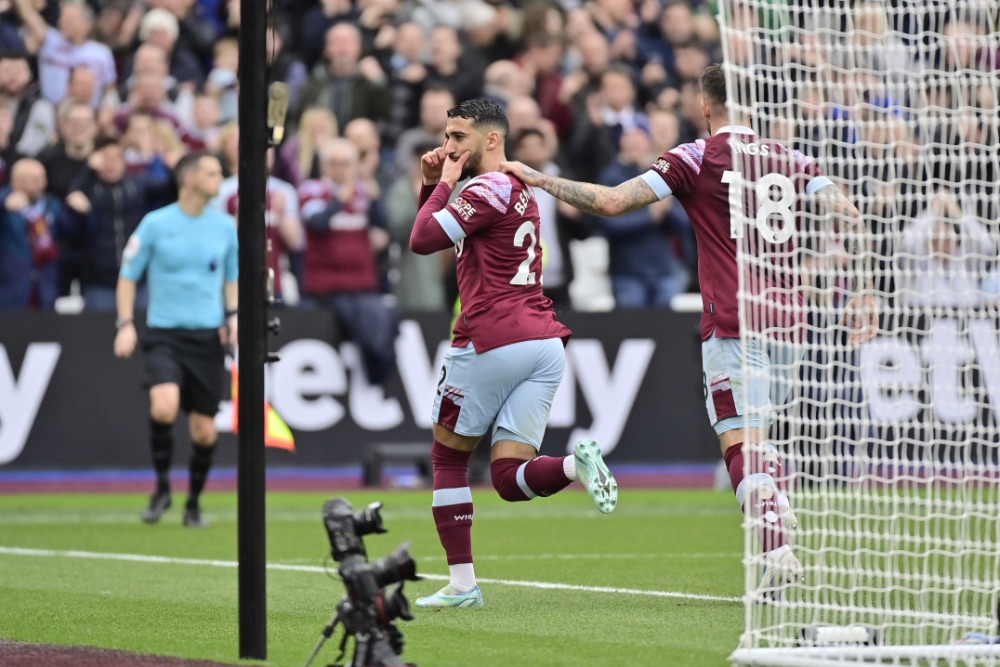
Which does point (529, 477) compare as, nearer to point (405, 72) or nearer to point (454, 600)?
point (454, 600)

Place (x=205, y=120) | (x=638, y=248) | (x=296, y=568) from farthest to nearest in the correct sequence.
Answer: (x=638, y=248) → (x=205, y=120) → (x=296, y=568)

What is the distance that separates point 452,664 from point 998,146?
288 cm

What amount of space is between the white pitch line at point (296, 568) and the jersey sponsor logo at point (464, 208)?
A: 1781 millimetres

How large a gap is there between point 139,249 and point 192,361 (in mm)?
937

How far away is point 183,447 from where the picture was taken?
16.3m

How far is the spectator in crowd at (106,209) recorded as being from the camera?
16.1 meters

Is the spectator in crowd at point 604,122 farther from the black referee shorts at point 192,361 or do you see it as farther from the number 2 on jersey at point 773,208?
the number 2 on jersey at point 773,208

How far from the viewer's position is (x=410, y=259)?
1731cm

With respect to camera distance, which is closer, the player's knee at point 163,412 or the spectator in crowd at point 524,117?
the player's knee at point 163,412

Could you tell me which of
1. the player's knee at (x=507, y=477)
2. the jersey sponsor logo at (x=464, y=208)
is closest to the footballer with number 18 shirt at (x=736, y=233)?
the jersey sponsor logo at (x=464, y=208)

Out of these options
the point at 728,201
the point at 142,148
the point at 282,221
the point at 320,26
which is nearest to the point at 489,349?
the point at 728,201

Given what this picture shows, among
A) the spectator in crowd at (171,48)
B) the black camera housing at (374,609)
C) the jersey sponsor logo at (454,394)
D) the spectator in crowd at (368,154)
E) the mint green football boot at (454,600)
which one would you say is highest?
the spectator in crowd at (171,48)

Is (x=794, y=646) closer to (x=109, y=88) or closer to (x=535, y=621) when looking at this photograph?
(x=535, y=621)

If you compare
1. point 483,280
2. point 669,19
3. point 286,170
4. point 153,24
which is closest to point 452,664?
point 483,280
